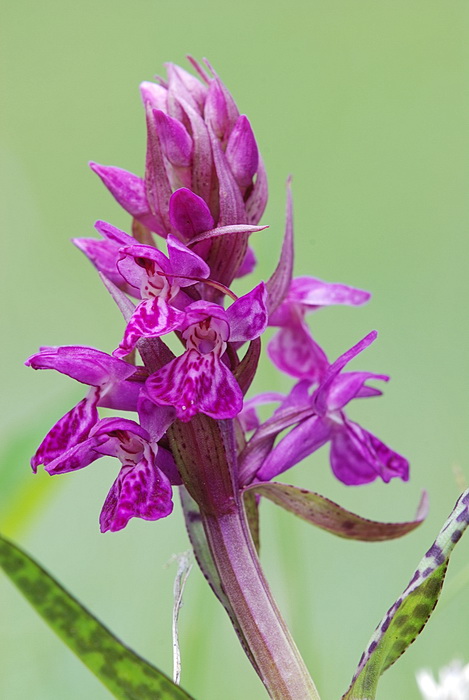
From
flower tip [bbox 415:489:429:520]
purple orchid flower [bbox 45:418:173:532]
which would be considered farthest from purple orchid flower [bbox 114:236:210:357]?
flower tip [bbox 415:489:429:520]

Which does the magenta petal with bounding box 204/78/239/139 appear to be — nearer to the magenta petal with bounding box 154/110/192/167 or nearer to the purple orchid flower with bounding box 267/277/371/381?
the magenta petal with bounding box 154/110/192/167

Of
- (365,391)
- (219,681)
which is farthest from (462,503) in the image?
(219,681)

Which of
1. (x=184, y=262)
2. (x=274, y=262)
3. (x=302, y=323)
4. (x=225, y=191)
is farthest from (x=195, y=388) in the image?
(x=274, y=262)

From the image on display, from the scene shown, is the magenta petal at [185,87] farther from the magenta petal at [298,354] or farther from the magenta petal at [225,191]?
the magenta petal at [298,354]

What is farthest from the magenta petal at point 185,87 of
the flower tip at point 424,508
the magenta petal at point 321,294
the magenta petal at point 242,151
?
the flower tip at point 424,508

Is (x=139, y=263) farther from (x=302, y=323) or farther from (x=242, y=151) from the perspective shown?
(x=302, y=323)

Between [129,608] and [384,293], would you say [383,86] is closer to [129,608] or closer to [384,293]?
[384,293]

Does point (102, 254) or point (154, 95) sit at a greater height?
point (154, 95)
